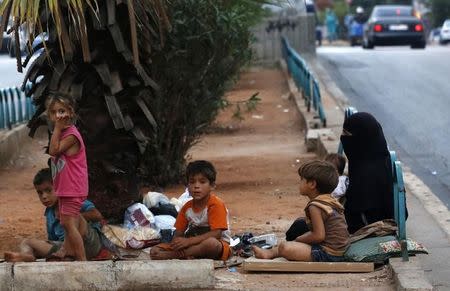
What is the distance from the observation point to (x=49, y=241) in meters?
7.52

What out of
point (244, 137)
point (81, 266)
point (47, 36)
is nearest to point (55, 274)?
point (81, 266)

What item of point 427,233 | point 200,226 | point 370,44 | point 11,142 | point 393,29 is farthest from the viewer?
point 370,44

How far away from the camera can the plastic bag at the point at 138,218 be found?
8.12 meters

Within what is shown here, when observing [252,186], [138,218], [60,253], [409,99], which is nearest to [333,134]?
[252,186]

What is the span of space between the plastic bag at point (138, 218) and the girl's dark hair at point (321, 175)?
4.77 ft

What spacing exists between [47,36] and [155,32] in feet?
3.18

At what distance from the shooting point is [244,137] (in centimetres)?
1773

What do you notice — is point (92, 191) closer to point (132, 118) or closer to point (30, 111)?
point (132, 118)

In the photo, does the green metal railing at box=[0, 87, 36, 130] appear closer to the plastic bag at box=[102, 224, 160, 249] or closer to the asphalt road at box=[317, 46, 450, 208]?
the asphalt road at box=[317, 46, 450, 208]

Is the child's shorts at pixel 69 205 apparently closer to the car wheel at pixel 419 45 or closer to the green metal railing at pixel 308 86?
the green metal railing at pixel 308 86

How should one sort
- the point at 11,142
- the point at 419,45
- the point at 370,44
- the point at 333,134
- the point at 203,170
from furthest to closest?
the point at 419,45, the point at 370,44, the point at 11,142, the point at 333,134, the point at 203,170

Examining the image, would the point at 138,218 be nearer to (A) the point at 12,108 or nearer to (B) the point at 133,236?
(B) the point at 133,236

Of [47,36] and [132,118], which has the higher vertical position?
[47,36]

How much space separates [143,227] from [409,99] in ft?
40.4
